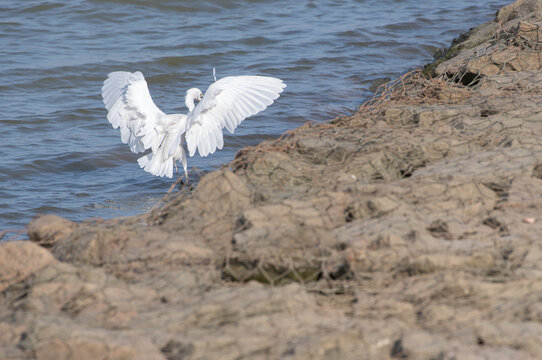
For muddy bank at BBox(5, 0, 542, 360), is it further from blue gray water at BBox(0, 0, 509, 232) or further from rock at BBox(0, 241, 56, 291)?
blue gray water at BBox(0, 0, 509, 232)

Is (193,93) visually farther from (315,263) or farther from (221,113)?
(315,263)

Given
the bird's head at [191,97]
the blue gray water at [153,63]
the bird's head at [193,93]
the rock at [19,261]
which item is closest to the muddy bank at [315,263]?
the rock at [19,261]

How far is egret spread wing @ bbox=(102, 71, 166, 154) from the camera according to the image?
654 cm

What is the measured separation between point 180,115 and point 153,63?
5.25 meters

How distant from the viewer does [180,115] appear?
6.53 metres

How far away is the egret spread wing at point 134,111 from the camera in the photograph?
6.54m

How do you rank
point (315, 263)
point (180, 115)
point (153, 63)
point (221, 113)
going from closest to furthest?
point (315, 263) < point (221, 113) < point (180, 115) < point (153, 63)

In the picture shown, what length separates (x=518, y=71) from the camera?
643 cm

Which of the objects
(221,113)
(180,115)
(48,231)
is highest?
(221,113)

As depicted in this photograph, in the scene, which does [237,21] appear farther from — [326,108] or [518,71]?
[518,71]

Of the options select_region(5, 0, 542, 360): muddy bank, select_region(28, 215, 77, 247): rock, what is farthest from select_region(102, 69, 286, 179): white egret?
select_region(28, 215, 77, 247): rock

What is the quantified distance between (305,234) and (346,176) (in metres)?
0.99

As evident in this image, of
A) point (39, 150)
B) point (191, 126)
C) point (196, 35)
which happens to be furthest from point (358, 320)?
point (196, 35)

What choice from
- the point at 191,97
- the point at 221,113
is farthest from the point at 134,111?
the point at 221,113
